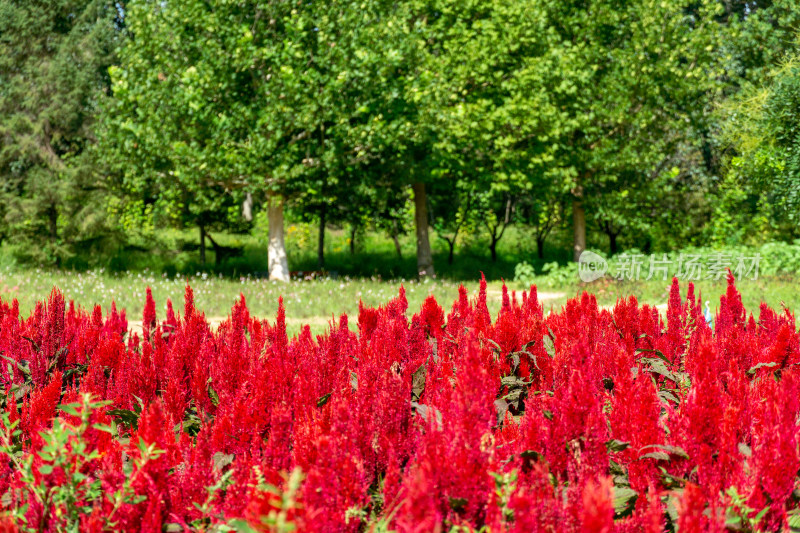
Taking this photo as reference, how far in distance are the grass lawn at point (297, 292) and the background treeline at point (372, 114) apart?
7.83ft

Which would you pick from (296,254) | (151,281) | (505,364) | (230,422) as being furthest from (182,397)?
(296,254)

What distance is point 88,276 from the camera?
1812 cm

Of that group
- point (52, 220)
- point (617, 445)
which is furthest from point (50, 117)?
point (617, 445)

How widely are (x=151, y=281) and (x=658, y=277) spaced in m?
13.1

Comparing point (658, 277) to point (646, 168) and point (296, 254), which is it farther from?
point (296, 254)

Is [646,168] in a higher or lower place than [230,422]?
higher

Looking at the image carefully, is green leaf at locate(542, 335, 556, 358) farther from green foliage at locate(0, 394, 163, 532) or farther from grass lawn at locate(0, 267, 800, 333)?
grass lawn at locate(0, 267, 800, 333)

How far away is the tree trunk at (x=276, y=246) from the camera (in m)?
19.1

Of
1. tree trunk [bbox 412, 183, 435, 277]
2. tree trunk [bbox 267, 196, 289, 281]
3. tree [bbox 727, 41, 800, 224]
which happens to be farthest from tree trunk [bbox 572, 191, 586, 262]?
tree trunk [bbox 267, 196, 289, 281]

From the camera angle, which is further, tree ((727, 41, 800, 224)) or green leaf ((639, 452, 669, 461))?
tree ((727, 41, 800, 224))

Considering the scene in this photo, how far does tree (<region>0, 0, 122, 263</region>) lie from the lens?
20344mm

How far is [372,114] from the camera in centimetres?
1916

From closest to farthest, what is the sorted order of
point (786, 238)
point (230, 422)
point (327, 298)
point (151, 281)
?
1. point (230, 422)
2. point (327, 298)
3. point (151, 281)
4. point (786, 238)

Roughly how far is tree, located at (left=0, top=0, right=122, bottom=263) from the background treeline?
7cm
